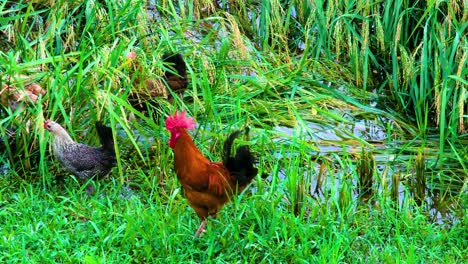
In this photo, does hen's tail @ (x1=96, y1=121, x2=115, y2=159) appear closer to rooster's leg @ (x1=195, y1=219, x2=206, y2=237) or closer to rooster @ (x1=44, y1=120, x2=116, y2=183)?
rooster @ (x1=44, y1=120, x2=116, y2=183)

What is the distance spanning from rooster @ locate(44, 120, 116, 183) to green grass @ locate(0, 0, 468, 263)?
0.23ft

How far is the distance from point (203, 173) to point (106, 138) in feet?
2.55

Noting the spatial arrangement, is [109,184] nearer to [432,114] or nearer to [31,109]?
[31,109]

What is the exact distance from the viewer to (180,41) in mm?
6301

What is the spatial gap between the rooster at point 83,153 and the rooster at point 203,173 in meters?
0.62

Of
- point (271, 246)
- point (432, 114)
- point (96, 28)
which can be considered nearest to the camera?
point (271, 246)

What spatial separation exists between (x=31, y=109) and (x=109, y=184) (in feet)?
2.09

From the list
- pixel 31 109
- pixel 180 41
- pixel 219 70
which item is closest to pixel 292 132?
pixel 219 70

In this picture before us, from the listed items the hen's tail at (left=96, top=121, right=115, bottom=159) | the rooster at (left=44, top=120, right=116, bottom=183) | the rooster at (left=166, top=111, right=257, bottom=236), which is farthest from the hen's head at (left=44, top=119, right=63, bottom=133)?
the rooster at (left=166, top=111, right=257, bottom=236)

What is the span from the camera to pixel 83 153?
4957 millimetres

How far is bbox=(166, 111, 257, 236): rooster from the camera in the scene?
4.43 m

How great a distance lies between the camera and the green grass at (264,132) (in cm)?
446

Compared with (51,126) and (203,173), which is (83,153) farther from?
(203,173)

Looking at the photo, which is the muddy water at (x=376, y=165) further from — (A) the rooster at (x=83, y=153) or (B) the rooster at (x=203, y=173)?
(A) the rooster at (x=83, y=153)
